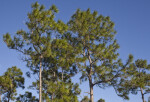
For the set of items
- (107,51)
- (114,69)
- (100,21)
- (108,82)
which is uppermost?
(100,21)

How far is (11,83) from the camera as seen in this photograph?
20750 mm

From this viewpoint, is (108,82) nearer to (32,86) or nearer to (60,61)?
Result: (60,61)

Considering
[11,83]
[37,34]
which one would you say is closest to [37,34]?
[37,34]

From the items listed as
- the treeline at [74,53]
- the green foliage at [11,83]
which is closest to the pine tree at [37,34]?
the treeline at [74,53]

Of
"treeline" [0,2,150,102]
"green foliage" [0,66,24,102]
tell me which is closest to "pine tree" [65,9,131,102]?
"treeline" [0,2,150,102]

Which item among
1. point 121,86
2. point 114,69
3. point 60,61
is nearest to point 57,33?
point 60,61

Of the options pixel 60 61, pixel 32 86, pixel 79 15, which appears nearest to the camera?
pixel 60 61

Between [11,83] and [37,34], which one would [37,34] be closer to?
[37,34]

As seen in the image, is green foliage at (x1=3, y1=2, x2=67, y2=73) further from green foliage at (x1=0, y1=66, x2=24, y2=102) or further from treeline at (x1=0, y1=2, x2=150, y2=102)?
green foliage at (x1=0, y1=66, x2=24, y2=102)

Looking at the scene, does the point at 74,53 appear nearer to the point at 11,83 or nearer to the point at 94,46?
the point at 94,46

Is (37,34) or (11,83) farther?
(11,83)

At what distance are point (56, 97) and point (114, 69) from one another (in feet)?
18.9

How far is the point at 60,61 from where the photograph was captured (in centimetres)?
1656

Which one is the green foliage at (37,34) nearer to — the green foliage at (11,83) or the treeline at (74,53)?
the treeline at (74,53)
